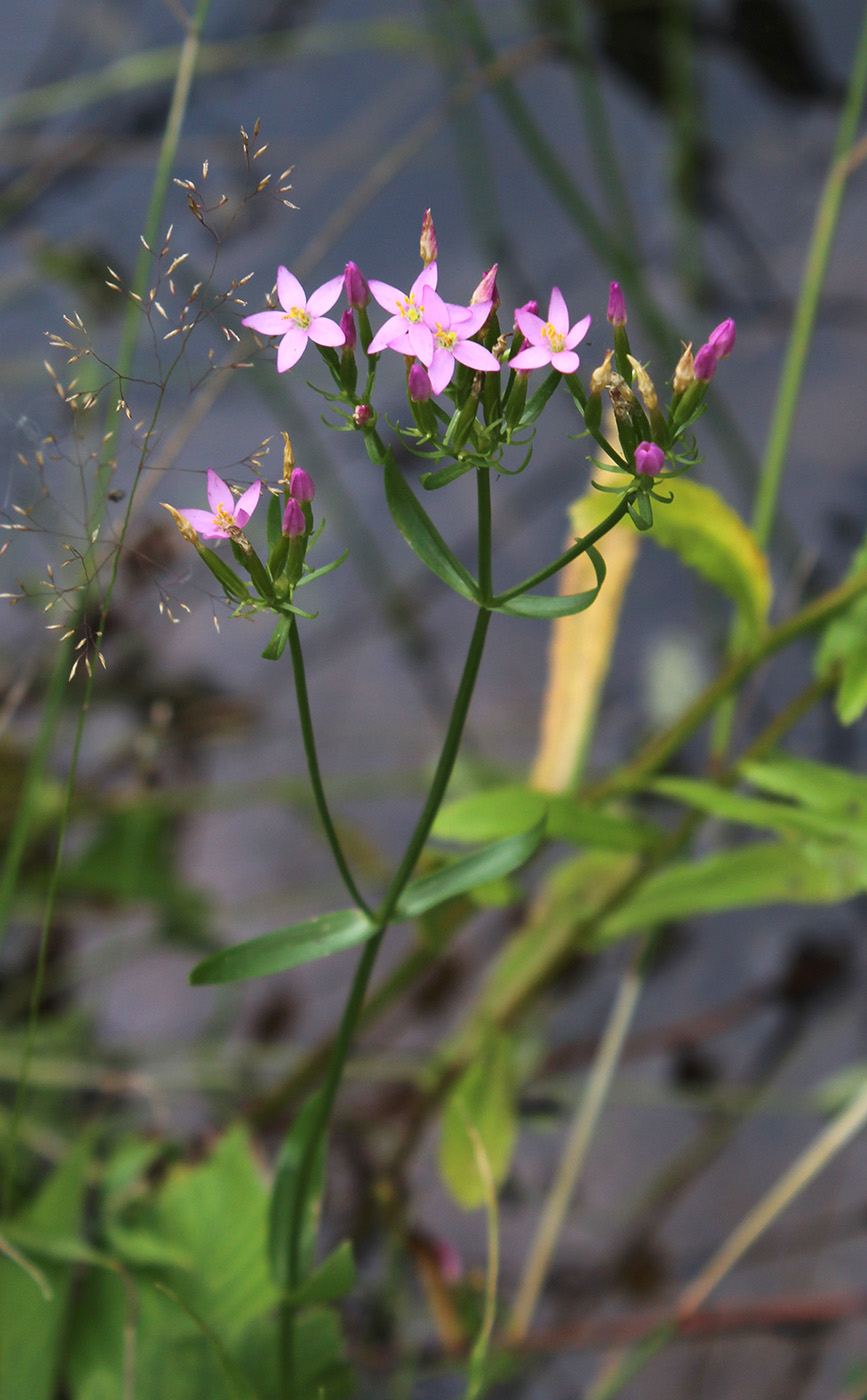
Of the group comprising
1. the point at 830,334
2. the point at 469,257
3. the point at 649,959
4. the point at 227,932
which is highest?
the point at 469,257

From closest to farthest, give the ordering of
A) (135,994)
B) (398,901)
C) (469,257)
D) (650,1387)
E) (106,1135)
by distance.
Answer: (398,901), (650,1387), (106,1135), (135,994), (469,257)

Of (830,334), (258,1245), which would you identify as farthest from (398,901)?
(830,334)

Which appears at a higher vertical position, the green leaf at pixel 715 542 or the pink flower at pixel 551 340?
the pink flower at pixel 551 340

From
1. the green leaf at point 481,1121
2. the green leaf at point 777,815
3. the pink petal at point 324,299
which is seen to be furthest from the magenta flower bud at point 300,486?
the green leaf at point 481,1121

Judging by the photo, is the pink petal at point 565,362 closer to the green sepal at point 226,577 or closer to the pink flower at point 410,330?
the pink flower at point 410,330

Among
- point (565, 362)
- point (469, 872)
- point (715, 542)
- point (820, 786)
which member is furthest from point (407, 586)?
point (565, 362)

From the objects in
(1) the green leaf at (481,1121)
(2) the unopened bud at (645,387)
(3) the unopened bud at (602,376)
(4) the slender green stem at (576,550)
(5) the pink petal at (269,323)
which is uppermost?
(5) the pink petal at (269,323)

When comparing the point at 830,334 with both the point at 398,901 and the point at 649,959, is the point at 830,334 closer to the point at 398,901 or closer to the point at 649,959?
the point at 649,959

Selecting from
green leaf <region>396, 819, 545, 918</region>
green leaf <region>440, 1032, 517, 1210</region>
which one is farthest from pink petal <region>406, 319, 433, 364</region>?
green leaf <region>440, 1032, 517, 1210</region>
